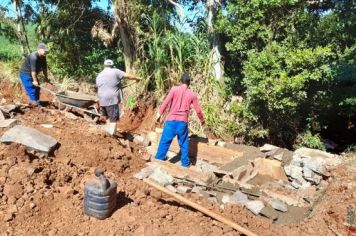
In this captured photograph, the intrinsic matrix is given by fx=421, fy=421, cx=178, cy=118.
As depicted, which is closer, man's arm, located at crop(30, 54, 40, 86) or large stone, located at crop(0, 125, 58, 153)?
large stone, located at crop(0, 125, 58, 153)

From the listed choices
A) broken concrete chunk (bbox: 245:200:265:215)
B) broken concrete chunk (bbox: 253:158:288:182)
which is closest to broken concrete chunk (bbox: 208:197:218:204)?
broken concrete chunk (bbox: 245:200:265:215)

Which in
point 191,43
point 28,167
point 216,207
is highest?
point 191,43

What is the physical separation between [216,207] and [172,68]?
218 inches

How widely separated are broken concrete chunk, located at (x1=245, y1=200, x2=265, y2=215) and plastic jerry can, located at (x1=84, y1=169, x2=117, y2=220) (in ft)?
5.90

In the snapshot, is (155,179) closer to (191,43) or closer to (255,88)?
(255,88)

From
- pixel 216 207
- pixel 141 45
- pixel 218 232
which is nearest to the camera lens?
pixel 218 232

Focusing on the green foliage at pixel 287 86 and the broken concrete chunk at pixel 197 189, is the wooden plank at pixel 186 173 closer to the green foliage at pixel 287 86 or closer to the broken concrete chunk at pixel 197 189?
the broken concrete chunk at pixel 197 189

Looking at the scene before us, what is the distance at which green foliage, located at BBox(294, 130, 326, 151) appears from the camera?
28.3ft

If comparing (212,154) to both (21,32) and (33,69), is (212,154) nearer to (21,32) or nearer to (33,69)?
(33,69)

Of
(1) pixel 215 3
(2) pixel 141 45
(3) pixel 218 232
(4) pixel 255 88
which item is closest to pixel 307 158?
(4) pixel 255 88

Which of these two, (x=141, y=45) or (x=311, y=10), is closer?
(x=311, y=10)

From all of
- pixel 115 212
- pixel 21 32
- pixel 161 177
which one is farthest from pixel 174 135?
pixel 21 32

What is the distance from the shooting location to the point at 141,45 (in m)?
11.1

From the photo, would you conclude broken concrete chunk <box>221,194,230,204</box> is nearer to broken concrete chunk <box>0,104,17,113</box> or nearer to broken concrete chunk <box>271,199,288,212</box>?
broken concrete chunk <box>271,199,288,212</box>
